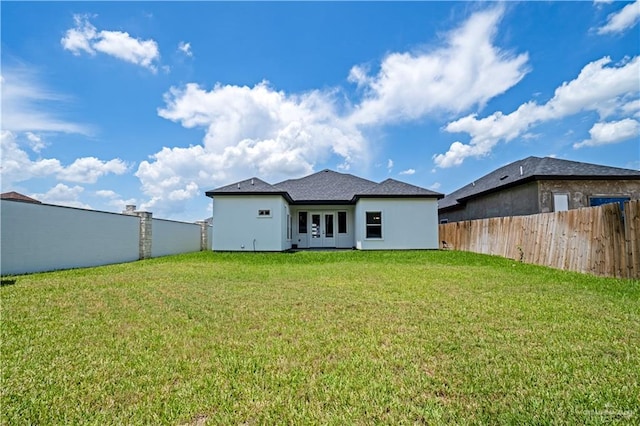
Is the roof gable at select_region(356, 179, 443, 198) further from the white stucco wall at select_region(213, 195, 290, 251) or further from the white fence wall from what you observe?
the white fence wall

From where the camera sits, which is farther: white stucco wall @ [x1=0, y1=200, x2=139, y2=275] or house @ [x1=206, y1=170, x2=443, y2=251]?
house @ [x1=206, y1=170, x2=443, y2=251]

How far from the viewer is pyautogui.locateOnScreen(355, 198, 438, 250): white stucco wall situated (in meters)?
15.4

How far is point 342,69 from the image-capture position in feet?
46.5

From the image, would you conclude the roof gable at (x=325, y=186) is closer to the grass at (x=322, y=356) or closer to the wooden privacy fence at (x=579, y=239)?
the wooden privacy fence at (x=579, y=239)

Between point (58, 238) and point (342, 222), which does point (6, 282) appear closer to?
point (58, 238)

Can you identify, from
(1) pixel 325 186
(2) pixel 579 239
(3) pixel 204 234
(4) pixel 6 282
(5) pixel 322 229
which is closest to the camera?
(4) pixel 6 282

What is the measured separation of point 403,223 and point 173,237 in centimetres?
1242

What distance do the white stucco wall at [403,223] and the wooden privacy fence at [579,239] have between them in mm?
3335

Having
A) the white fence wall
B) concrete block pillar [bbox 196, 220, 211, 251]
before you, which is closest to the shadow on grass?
the white fence wall

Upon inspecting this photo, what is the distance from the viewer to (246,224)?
14688 mm

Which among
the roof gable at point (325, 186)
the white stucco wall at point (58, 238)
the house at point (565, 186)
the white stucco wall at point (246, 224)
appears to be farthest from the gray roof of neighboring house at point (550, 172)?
the white stucco wall at point (58, 238)

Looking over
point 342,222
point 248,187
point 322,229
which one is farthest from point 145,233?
point 342,222

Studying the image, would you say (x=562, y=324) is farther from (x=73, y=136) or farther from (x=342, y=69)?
(x=73, y=136)

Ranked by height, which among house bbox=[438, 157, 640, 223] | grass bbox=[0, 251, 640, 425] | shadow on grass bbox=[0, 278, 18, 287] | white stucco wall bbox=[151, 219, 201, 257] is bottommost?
grass bbox=[0, 251, 640, 425]
